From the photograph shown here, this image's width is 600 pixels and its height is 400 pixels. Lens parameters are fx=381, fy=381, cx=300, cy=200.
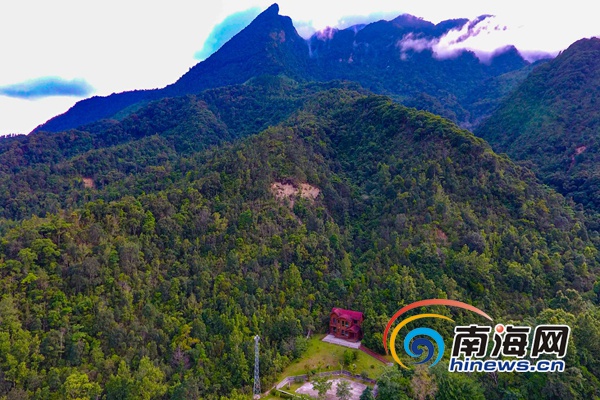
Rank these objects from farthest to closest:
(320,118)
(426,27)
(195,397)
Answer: (426,27), (320,118), (195,397)

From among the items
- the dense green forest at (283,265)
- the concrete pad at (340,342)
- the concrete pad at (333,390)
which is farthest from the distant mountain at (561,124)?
the concrete pad at (333,390)

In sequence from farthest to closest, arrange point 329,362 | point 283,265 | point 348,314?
point 283,265 < point 348,314 < point 329,362

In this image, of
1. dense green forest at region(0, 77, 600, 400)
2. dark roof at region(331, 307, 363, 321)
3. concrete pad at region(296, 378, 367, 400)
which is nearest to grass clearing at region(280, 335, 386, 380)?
dense green forest at region(0, 77, 600, 400)

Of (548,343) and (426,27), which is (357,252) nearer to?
(548,343)

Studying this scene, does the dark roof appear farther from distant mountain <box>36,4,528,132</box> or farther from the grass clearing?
distant mountain <box>36,4,528,132</box>

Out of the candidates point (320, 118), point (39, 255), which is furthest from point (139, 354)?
point (320, 118)

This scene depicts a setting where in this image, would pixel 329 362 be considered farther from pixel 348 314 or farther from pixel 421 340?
pixel 421 340

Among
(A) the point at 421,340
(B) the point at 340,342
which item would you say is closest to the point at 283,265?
(B) the point at 340,342
